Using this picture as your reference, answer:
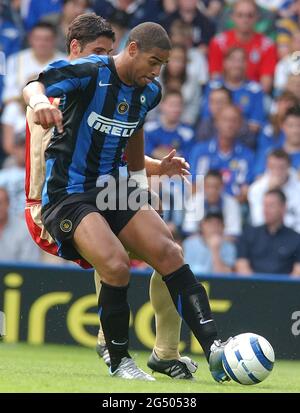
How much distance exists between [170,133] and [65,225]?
230 inches

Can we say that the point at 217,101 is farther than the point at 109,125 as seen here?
Yes

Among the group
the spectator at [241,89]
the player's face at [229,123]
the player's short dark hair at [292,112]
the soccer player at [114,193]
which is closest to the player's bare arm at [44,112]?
the soccer player at [114,193]

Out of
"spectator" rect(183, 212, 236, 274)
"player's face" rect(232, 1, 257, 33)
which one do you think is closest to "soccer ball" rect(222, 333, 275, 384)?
"spectator" rect(183, 212, 236, 274)

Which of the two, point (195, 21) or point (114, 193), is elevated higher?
point (195, 21)

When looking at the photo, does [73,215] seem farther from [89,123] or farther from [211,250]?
[211,250]

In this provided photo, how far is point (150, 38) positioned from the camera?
6020 mm

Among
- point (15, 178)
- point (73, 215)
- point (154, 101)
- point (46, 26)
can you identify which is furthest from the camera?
point (46, 26)

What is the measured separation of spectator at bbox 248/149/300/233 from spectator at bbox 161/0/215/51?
226 cm

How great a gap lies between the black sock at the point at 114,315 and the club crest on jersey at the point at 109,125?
3.02 feet

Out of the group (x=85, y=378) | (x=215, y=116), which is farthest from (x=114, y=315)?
(x=215, y=116)

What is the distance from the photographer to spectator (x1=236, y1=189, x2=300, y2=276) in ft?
34.4

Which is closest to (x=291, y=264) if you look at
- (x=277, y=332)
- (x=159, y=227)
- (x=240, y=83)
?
(x=277, y=332)

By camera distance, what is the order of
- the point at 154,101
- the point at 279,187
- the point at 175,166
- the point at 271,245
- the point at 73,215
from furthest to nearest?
the point at 279,187, the point at 271,245, the point at 175,166, the point at 154,101, the point at 73,215

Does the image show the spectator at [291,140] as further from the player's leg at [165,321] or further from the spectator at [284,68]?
the player's leg at [165,321]
